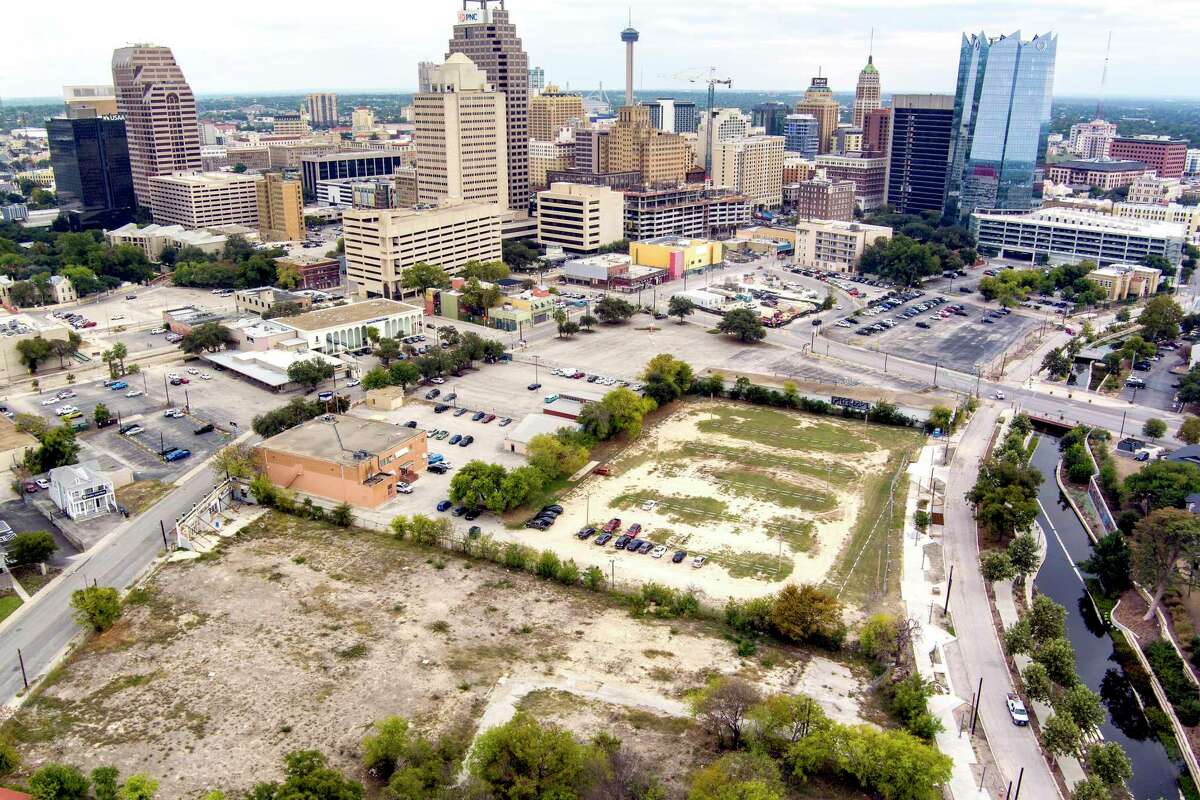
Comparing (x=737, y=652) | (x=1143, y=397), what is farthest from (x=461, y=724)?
(x=1143, y=397)

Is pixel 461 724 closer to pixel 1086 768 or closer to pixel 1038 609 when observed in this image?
pixel 1086 768

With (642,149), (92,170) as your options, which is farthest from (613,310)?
(92,170)

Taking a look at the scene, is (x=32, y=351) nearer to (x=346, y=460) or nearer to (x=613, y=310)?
(x=346, y=460)

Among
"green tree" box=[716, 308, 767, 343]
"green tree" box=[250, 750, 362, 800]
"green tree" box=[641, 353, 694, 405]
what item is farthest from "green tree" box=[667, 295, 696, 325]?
"green tree" box=[250, 750, 362, 800]

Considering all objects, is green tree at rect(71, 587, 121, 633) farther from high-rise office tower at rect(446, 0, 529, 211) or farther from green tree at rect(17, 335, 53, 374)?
high-rise office tower at rect(446, 0, 529, 211)

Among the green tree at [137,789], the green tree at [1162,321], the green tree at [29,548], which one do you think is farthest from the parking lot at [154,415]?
the green tree at [1162,321]

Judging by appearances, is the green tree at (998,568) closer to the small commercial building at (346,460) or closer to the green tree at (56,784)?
the small commercial building at (346,460)
